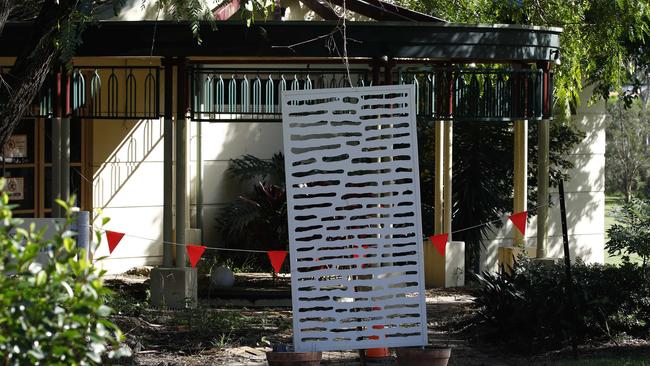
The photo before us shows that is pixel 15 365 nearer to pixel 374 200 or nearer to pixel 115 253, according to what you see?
pixel 374 200

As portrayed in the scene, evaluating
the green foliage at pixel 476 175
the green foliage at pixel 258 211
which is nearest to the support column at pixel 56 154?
the green foliage at pixel 258 211

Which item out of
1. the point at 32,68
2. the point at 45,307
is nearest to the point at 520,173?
the point at 32,68

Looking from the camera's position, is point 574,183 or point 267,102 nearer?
point 267,102

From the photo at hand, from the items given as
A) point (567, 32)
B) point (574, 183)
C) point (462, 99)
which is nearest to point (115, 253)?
point (462, 99)

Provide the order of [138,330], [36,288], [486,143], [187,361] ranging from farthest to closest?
[486,143] < [138,330] < [187,361] < [36,288]

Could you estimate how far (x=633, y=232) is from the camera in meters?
10.4

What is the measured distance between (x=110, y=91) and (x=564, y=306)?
7463mm

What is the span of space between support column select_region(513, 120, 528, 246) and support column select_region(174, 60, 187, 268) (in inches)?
173

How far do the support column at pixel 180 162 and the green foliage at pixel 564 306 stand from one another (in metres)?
3.43

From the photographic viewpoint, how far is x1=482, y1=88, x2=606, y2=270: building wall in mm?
18812

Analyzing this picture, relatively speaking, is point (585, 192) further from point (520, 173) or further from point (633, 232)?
point (633, 232)

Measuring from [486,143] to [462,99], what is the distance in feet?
13.5

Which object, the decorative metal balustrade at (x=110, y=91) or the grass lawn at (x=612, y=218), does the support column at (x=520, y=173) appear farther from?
the decorative metal balustrade at (x=110, y=91)

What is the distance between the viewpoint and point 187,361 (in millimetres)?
9195
